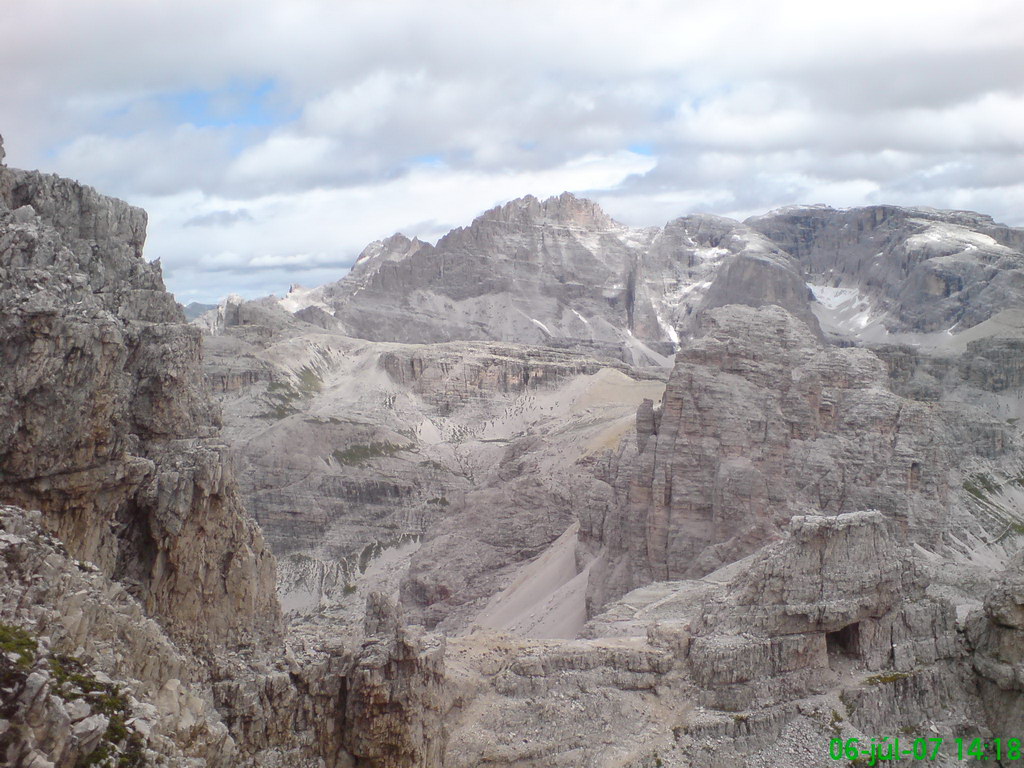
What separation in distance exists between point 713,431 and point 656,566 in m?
8.31

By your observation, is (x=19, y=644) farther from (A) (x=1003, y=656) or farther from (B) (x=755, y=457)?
(B) (x=755, y=457)

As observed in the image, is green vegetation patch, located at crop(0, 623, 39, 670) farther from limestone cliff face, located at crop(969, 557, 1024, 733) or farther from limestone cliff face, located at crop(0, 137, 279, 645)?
limestone cliff face, located at crop(969, 557, 1024, 733)

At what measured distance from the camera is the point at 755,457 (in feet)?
188

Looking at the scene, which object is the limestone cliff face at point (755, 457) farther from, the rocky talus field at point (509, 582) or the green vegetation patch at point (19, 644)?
the green vegetation patch at point (19, 644)

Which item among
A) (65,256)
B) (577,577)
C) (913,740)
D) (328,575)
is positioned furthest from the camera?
(328,575)

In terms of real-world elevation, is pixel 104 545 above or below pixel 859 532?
above

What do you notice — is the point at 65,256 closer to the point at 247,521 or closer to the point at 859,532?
the point at 247,521

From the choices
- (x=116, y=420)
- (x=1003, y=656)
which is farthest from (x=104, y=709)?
(x=1003, y=656)

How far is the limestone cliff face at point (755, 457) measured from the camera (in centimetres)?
5644

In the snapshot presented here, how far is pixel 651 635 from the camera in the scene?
3728 centimetres

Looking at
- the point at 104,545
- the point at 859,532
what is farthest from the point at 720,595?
the point at 104,545
